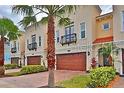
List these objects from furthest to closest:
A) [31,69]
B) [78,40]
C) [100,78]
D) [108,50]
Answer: [31,69], [78,40], [108,50], [100,78]

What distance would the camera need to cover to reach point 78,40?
2611 centimetres

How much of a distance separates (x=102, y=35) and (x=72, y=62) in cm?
473

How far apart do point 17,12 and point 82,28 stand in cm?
1051

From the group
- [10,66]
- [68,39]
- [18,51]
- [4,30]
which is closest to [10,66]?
[10,66]

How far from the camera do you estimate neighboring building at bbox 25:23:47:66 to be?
3297 cm

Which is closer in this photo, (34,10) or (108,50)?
(34,10)

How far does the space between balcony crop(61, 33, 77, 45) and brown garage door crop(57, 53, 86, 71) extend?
1.33 metres

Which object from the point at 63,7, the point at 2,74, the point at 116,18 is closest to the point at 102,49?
the point at 116,18

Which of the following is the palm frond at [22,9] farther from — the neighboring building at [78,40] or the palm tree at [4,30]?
the palm tree at [4,30]

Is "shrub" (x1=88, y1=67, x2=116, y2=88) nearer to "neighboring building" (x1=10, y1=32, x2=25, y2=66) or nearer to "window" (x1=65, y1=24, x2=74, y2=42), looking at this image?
"window" (x1=65, y1=24, x2=74, y2=42)

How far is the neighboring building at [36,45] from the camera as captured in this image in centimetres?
3297

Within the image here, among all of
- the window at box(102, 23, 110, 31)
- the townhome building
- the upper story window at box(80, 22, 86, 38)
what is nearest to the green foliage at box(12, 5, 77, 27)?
the townhome building

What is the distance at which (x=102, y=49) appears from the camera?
21984 mm

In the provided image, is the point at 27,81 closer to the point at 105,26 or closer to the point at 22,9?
the point at 22,9
